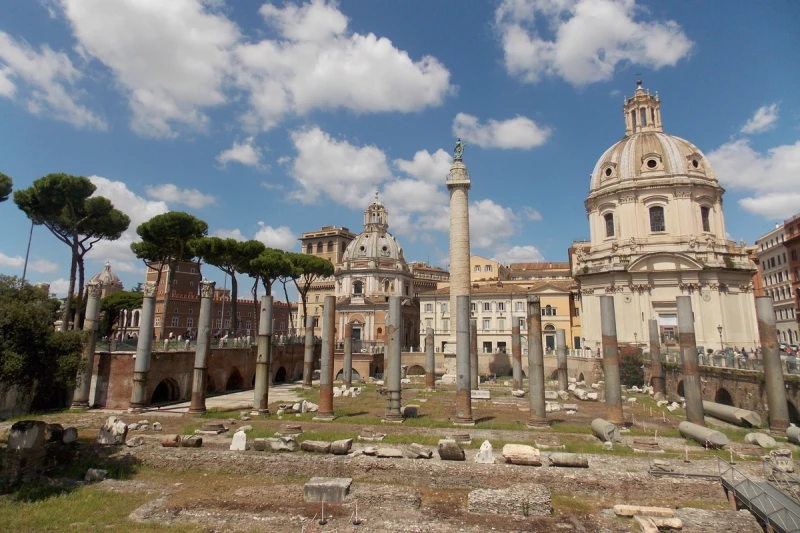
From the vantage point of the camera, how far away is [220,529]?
956cm

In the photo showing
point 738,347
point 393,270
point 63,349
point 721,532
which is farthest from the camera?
point 393,270

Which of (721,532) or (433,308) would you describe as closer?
(721,532)

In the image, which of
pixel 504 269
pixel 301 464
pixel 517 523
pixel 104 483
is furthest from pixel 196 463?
pixel 504 269

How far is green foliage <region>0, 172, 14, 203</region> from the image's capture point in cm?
3030

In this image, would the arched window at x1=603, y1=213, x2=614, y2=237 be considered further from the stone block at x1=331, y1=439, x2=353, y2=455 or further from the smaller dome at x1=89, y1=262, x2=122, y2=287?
the smaller dome at x1=89, y1=262, x2=122, y2=287

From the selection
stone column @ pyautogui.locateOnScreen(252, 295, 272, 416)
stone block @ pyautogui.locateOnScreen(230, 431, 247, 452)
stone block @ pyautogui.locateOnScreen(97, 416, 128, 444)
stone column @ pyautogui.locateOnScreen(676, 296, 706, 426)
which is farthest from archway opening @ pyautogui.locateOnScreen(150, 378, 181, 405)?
stone column @ pyautogui.locateOnScreen(676, 296, 706, 426)

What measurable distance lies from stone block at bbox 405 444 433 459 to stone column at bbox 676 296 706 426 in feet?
35.4

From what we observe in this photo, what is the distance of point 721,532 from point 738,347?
119 ft

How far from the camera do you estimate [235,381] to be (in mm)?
33562

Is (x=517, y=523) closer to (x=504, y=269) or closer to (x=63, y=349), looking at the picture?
(x=63, y=349)

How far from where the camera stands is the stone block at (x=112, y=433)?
1428cm

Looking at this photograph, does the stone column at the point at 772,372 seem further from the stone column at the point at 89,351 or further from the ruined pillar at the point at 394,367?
the stone column at the point at 89,351

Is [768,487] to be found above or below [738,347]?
below

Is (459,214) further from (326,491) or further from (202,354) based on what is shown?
(326,491)
